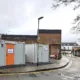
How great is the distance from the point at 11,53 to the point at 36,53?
6.38 m

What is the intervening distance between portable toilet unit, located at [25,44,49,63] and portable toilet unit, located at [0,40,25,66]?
3538mm

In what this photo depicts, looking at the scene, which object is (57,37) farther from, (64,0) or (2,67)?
(64,0)

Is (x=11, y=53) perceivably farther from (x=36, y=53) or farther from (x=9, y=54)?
(x=36, y=53)

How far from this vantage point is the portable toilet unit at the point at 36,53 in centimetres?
3453

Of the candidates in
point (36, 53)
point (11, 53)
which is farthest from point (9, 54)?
point (36, 53)

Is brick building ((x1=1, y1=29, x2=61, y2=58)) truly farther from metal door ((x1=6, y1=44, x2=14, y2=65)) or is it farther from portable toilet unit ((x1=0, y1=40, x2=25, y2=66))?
metal door ((x1=6, y1=44, x2=14, y2=65))

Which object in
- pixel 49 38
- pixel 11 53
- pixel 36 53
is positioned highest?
pixel 49 38

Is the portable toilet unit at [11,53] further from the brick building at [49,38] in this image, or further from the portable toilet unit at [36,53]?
the brick building at [49,38]

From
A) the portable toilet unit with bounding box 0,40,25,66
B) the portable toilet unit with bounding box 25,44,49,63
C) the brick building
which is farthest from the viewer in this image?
the brick building

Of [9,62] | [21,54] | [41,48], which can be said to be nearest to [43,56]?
[41,48]

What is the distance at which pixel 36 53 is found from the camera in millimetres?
34562

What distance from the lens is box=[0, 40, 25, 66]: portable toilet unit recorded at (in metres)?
27.2

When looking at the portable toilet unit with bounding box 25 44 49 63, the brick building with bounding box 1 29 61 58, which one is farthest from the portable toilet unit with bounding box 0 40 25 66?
the brick building with bounding box 1 29 61 58

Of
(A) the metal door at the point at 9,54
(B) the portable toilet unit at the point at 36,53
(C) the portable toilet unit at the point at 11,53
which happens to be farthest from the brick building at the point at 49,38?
(A) the metal door at the point at 9,54
